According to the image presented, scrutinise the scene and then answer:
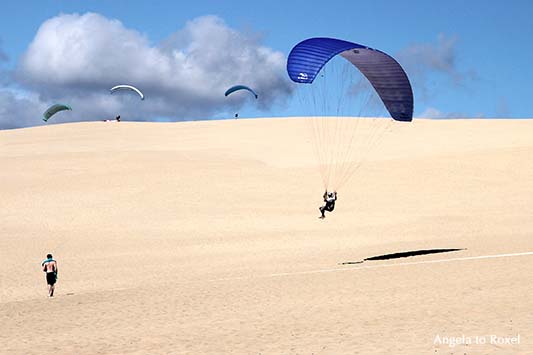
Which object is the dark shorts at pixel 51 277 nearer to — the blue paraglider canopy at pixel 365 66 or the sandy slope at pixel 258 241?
the sandy slope at pixel 258 241

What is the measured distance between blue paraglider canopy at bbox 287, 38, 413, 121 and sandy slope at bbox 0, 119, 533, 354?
483 cm

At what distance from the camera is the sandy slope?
37.6 ft

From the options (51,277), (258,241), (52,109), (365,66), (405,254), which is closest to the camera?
(51,277)

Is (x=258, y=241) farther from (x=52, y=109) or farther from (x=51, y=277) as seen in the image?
(x=52, y=109)

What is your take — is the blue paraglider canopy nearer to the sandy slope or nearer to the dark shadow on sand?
the dark shadow on sand

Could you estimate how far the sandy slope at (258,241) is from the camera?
11.5 meters

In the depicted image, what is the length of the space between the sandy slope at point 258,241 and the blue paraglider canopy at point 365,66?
4.83 meters

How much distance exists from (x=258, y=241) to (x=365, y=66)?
8.60 meters

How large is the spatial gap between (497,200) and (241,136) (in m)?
26.3

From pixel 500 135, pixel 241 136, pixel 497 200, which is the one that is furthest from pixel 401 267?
pixel 241 136

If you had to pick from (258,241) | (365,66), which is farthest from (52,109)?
(365,66)

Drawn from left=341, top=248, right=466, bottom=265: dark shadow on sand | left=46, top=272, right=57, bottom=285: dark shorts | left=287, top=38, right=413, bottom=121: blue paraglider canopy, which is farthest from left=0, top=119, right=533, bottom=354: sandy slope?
left=287, top=38, right=413, bottom=121: blue paraglider canopy

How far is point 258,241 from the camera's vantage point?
26.1 metres

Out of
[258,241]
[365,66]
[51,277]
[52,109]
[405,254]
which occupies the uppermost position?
[52,109]
